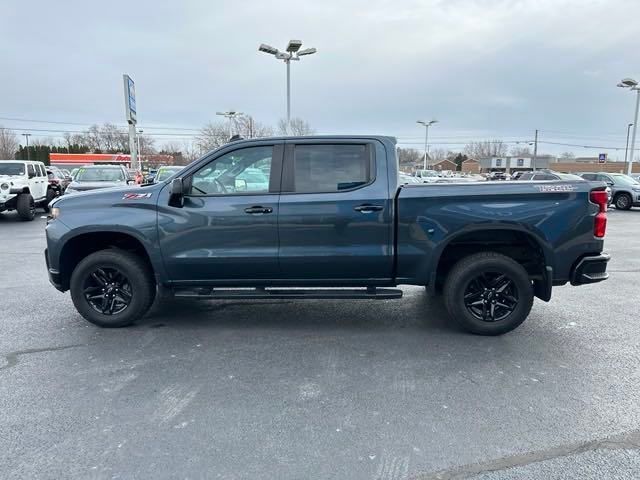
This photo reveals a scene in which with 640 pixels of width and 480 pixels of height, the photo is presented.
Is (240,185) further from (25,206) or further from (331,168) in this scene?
(25,206)

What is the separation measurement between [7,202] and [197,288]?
1253 centimetres

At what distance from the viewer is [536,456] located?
266 cm

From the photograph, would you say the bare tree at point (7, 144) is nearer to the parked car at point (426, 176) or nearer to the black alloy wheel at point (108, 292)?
the parked car at point (426, 176)

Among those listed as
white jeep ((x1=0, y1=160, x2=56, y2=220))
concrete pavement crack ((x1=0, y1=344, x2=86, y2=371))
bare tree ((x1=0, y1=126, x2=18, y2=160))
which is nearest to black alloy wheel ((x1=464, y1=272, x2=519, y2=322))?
concrete pavement crack ((x1=0, y1=344, x2=86, y2=371))

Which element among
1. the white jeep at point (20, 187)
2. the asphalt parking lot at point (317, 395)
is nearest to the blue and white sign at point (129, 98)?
the white jeep at point (20, 187)

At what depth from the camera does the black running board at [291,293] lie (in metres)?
4.46

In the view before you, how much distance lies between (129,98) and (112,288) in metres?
21.1

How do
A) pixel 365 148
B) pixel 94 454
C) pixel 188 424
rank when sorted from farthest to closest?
pixel 365 148 < pixel 188 424 < pixel 94 454

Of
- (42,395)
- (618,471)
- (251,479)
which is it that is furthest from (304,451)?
(42,395)

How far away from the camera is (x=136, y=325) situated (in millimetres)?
4844

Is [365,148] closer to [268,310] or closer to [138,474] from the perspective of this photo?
[268,310]

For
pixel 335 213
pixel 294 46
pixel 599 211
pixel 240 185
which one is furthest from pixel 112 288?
pixel 294 46

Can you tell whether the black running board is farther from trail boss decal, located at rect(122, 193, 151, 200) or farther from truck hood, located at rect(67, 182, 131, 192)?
truck hood, located at rect(67, 182, 131, 192)

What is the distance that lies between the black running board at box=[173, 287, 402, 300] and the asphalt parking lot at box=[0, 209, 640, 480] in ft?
1.34
